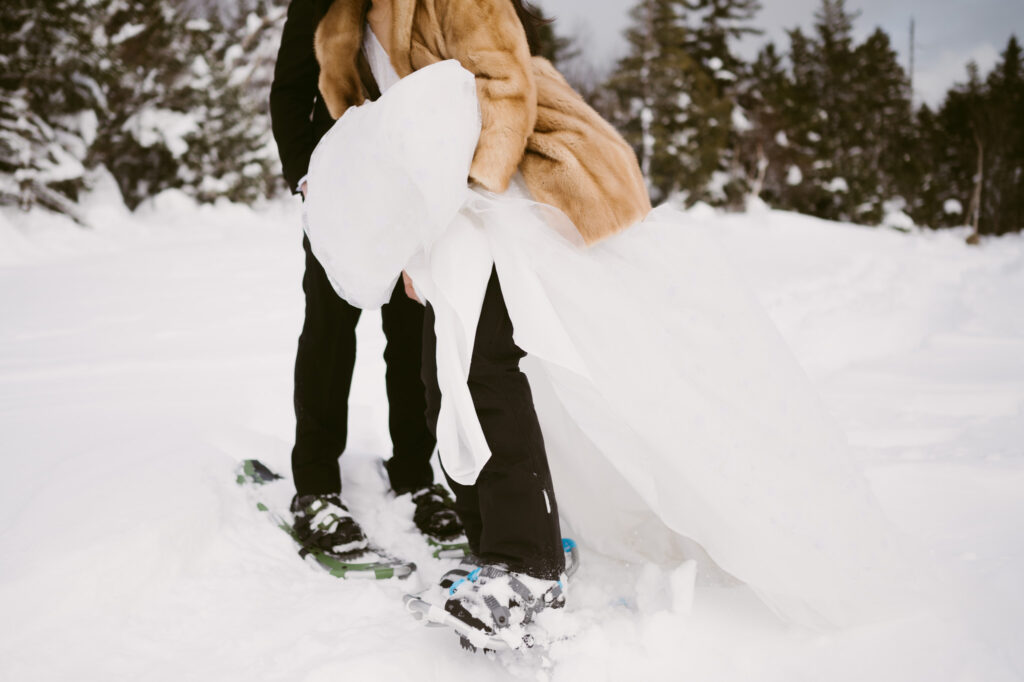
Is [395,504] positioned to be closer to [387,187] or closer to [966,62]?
[387,187]

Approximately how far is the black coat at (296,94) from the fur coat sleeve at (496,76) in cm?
52

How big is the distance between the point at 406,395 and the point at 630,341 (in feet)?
2.84

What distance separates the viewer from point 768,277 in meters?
7.19

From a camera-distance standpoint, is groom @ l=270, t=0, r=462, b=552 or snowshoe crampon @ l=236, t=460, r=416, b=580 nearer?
snowshoe crampon @ l=236, t=460, r=416, b=580

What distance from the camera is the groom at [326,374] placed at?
1.67 meters

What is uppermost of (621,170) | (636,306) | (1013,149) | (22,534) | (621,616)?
(621,170)

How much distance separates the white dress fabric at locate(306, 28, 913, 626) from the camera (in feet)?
3.97

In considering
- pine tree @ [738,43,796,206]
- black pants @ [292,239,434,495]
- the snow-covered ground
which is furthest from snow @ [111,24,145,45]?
pine tree @ [738,43,796,206]

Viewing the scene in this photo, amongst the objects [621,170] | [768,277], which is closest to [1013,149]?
[768,277]

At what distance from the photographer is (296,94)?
1.70 m

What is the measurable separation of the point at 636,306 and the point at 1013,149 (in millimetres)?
24144

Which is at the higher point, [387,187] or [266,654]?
[387,187]

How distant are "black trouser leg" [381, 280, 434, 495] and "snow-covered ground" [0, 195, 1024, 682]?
0.11 metres

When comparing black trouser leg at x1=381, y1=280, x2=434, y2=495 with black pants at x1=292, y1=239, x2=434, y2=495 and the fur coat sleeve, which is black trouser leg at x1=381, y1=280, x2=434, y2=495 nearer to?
black pants at x1=292, y1=239, x2=434, y2=495
